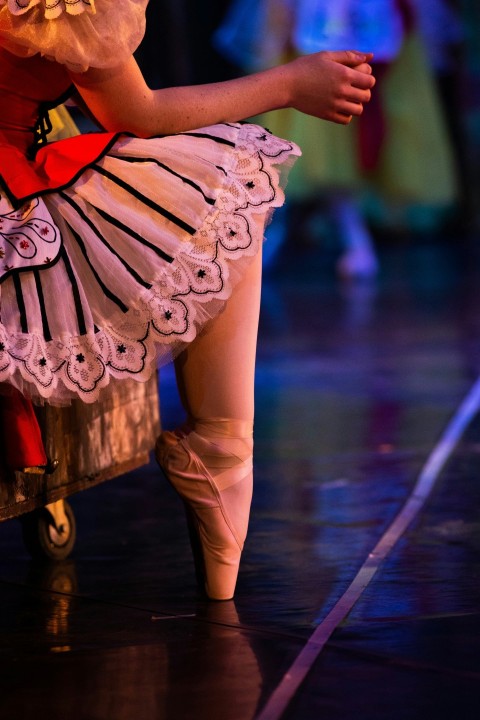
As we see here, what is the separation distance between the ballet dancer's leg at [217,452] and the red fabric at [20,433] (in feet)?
0.75

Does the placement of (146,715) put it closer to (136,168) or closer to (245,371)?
(245,371)

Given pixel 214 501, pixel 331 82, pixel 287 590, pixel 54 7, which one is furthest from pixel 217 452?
pixel 54 7

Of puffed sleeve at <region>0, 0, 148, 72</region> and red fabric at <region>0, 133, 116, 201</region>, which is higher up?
puffed sleeve at <region>0, 0, 148, 72</region>

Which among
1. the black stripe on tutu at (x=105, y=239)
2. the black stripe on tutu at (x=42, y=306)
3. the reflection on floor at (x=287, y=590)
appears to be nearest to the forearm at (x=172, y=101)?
the black stripe on tutu at (x=105, y=239)

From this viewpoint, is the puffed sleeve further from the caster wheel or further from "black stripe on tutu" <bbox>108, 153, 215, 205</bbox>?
the caster wheel

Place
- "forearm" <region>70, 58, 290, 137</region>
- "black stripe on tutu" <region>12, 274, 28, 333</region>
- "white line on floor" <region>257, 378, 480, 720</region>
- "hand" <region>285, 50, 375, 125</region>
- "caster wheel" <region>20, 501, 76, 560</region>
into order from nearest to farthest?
"white line on floor" <region>257, 378, 480, 720</region> → "black stripe on tutu" <region>12, 274, 28, 333</region> → "forearm" <region>70, 58, 290, 137</region> → "hand" <region>285, 50, 375, 125</region> → "caster wheel" <region>20, 501, 76, 560</region>

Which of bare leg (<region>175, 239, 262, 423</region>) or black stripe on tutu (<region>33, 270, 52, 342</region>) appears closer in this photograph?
black stripe on tutu (<region>33, 270, 52, 342</region>)

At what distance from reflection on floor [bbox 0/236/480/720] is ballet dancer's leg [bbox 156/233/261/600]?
8cm

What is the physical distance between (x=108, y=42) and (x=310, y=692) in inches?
33.6

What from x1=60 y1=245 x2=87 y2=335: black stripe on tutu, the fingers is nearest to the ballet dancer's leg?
x1=60 y1=245 x2=87 y2=335: black stripe on tutu

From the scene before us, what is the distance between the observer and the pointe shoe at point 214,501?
2.08 meters

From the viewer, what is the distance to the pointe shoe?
208 cm

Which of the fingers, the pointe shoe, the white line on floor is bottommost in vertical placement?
the white line on floor

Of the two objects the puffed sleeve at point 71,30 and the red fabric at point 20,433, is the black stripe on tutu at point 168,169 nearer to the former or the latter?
the puffed sleeve at point 71,30
